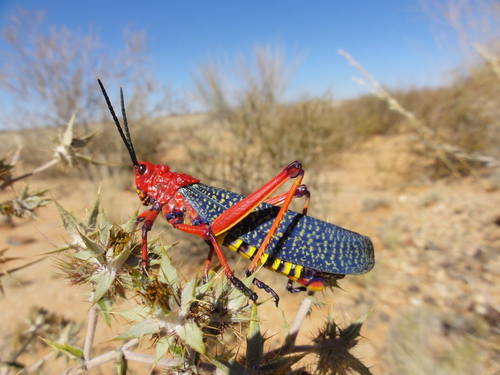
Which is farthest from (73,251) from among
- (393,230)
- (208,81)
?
(208,81)

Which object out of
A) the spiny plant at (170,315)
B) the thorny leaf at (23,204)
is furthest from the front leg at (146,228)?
the thorny leaf at (23,204)

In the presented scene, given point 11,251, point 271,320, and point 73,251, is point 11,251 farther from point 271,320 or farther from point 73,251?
point 73,251

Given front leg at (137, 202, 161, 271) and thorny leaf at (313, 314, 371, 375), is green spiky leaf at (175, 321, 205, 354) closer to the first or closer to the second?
front leg at (137, 202, 161, 271)

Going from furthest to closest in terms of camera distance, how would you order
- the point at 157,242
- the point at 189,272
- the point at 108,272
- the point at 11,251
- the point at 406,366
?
the point at 11,251
the point at 189,272
the point at 406,366
the point at 157,242
the point at 108,272

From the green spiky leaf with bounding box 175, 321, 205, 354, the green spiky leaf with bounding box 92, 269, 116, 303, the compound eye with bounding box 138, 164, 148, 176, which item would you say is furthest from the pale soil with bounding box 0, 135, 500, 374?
the green spiky leaf with bounding box 175, 321, 205, 354

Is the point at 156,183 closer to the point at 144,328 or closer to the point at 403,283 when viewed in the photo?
the point at 144,328
